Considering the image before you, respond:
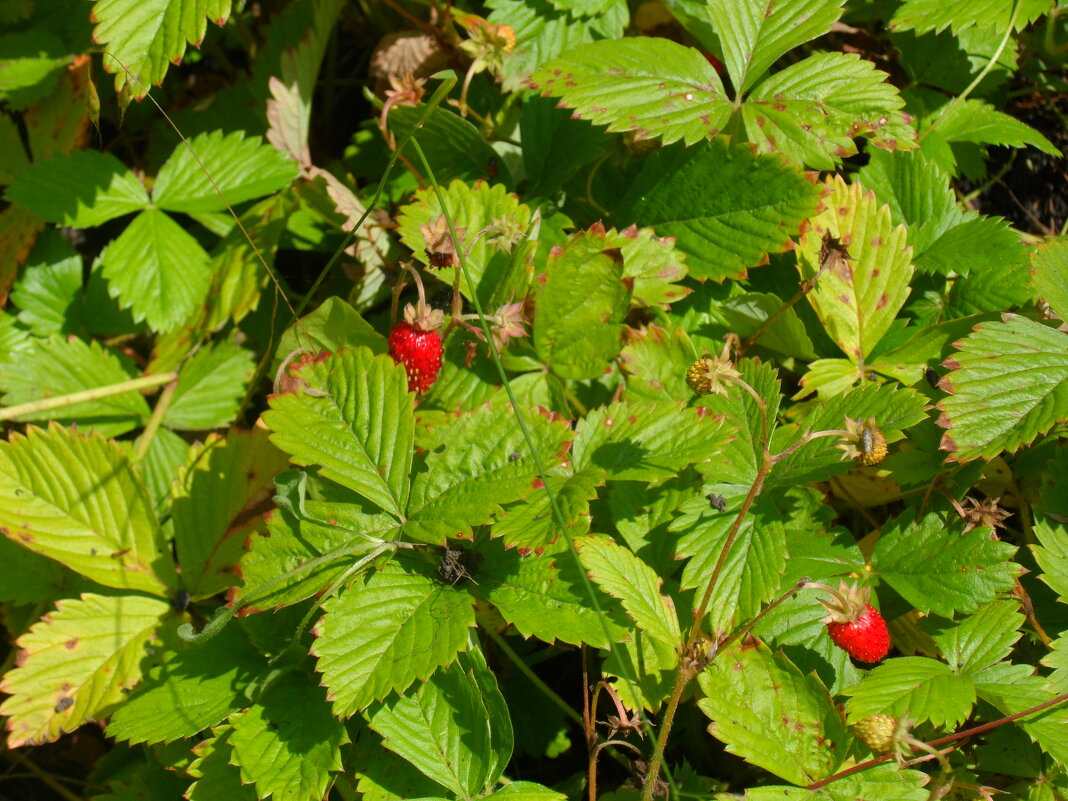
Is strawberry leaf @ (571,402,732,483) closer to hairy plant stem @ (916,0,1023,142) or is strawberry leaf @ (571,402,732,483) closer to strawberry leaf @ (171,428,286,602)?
strawberry leaf @ (171,428,286,602)

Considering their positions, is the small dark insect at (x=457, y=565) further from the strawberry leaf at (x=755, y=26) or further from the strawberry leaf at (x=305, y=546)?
the strawberry leaf at (x=755, y=26)

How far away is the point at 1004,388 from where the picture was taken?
1.66m

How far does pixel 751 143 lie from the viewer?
192 centimetres

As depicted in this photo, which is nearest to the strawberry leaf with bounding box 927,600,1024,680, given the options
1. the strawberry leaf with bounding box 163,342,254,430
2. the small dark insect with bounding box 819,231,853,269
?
the small dark insect with bounding box 819,231,853,269

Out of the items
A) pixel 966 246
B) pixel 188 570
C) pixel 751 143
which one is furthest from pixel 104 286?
pixel 966 246

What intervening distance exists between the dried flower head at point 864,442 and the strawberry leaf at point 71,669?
147 centimetres

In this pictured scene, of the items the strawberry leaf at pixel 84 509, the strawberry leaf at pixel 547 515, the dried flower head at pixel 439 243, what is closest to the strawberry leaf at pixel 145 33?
the dried flower head at pixel 439 243

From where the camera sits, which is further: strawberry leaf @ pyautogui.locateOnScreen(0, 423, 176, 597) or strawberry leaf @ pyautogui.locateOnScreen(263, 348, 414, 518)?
strawberry leaf @ pyautogui.locateOnScreen(0, 423, 176, 597)

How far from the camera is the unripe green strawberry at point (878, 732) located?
1.35 m

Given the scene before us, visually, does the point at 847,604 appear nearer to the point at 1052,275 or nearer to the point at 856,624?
the point at 856,624

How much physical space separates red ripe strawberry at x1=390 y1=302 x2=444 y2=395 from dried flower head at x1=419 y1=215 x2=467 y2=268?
13cm

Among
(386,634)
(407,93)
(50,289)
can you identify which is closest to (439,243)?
(407,93)

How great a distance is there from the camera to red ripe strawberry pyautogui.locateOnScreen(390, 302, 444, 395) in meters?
1.67

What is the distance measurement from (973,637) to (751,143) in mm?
1085
